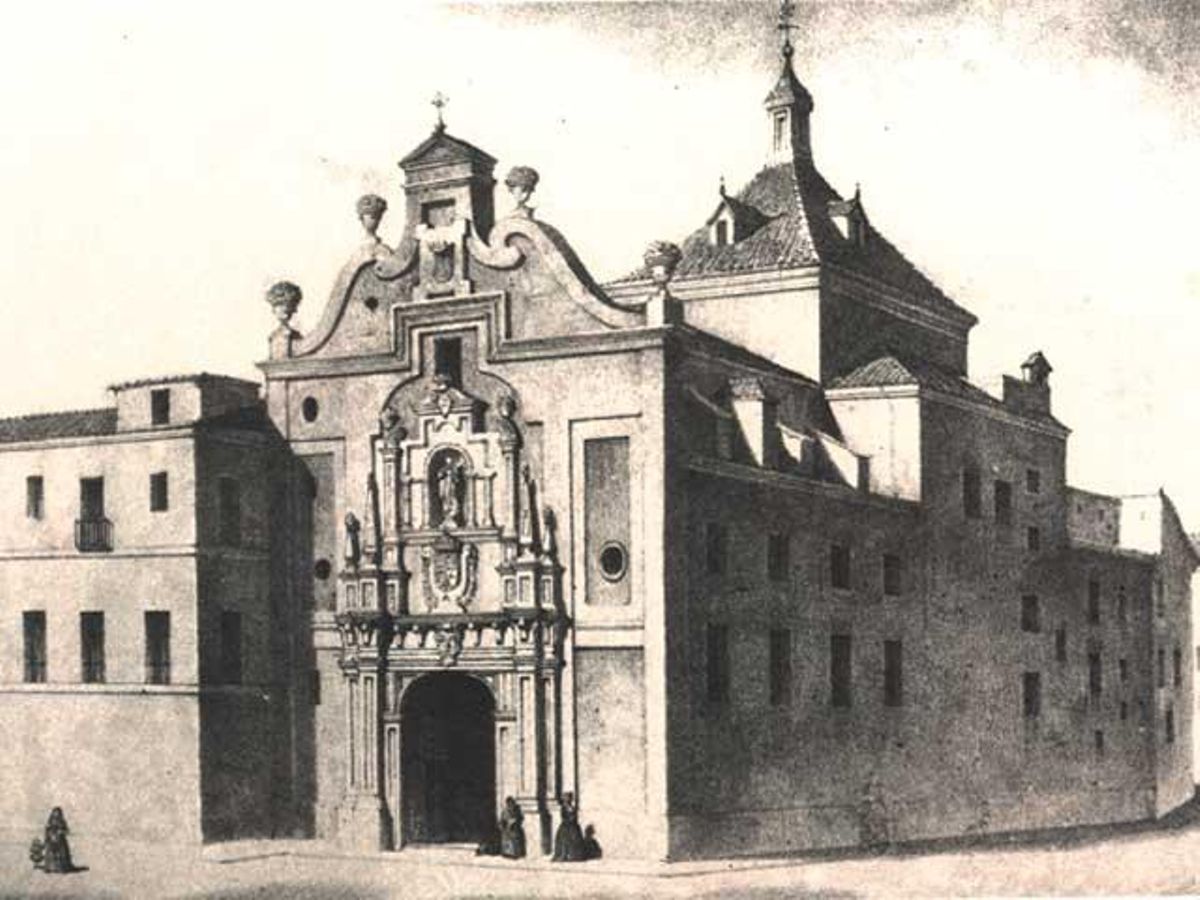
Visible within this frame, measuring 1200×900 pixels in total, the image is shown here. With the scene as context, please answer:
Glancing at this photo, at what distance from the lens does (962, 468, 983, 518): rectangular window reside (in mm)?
34312

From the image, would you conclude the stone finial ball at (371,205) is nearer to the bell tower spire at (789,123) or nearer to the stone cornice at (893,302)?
the bell tower spire at (789,123)

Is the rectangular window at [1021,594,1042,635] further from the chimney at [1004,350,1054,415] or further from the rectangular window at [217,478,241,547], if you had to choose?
the rectangular window at [217,478,241,547]

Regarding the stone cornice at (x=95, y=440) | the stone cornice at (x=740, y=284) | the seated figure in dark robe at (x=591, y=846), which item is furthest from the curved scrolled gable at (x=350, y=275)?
the seated figure in dark robe at (x=591, y=846)

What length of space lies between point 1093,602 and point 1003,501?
3.77m

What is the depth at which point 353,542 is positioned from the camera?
30188 mm

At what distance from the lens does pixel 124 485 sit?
30578 mm

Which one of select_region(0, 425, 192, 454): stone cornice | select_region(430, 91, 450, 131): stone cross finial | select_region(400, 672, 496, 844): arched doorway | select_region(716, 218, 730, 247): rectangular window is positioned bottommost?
select_region(400, 672, 496, 844): arched doorway

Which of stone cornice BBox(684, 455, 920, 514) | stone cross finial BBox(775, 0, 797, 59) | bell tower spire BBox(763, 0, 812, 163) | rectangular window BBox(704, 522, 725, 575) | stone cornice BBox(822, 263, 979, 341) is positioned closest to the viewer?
stone cross finial BBox(775, 0, 797, 59)

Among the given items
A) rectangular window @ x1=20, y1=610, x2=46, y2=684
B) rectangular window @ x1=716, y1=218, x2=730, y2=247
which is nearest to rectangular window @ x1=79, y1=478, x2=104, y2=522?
rectangular window @ x1=20, y1=610, x2=46, y2=684

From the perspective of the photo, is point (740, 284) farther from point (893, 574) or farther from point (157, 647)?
point (157, 647)

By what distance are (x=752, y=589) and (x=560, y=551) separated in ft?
9.24

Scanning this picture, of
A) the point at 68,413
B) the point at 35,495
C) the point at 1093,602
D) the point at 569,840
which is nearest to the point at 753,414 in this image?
the point at 569,840

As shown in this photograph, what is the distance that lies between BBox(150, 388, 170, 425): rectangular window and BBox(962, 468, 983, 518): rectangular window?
12234mm

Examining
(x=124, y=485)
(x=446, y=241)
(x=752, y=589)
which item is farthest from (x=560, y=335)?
(x=124, y=485)
